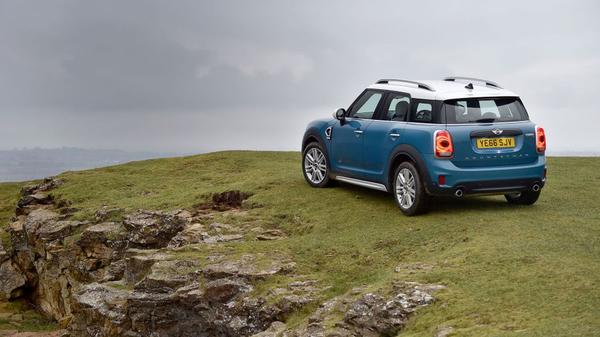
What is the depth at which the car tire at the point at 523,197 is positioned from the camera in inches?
727

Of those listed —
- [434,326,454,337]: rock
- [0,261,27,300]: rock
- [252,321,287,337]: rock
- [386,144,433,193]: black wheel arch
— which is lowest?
[0,261,27,300]: rock

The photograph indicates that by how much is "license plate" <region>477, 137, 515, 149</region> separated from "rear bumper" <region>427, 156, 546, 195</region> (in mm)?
469

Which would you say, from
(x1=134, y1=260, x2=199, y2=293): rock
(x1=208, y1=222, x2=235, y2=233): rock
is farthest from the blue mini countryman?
(x1=134, y1=260, x2=199, y2=293): rock

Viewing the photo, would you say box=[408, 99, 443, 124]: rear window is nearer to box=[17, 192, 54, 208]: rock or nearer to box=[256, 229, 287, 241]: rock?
box=[256, 229, 287, 241]: rock

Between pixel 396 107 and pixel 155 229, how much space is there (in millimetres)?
7792

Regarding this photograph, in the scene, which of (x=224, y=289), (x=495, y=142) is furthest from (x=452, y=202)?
(x=224, y=289)

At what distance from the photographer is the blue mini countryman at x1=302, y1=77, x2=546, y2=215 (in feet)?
54.4

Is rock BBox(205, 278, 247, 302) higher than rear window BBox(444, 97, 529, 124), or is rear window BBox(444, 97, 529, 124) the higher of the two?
rear window BBox(444, 97, 529, 124)

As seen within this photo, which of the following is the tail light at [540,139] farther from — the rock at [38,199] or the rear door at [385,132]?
the rock at [38,199]

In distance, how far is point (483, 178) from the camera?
16766 millimetres

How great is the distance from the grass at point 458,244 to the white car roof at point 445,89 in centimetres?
267

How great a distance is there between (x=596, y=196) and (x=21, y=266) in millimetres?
22804

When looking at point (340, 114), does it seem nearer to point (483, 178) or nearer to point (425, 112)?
point (425, 112)

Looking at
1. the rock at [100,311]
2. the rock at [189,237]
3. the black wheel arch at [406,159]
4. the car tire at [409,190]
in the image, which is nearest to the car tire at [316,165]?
the black wheel arch at [406,159]
